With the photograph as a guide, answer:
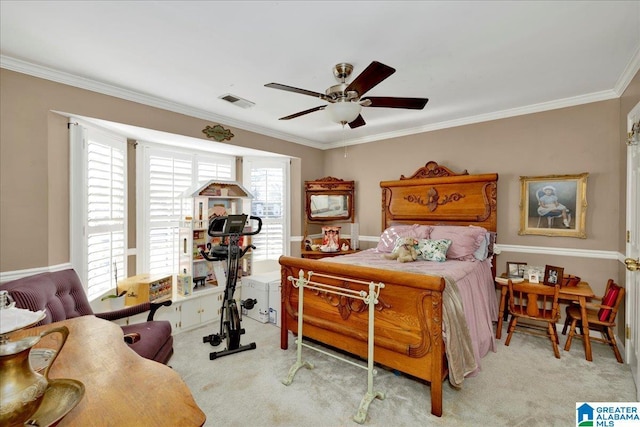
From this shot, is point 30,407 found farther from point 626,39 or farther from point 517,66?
point 626,39

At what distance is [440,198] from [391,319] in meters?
2.43

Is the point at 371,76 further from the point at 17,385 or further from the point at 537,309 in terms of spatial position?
the point at 537,309

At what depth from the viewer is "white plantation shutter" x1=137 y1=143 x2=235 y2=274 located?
13.1ft

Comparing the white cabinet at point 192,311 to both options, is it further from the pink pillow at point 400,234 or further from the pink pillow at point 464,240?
the pink pillow at point 464,240

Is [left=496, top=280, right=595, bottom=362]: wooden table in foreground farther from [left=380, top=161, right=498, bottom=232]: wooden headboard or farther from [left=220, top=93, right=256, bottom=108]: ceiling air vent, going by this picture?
[left=220, top=93, right=256, bottom=108]: ceiling air vent

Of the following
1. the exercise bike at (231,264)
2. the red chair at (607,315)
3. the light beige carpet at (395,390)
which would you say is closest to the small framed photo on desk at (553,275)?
the red chair at (607,315)

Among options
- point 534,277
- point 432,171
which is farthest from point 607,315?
point 432,171

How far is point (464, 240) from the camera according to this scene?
3.51m

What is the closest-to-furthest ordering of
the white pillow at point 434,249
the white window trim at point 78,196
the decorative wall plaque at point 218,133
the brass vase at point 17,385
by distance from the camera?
the brass vase at point 17,385, the white window trim at point 78,196, the white pillow at point 434,249, the decorative wall plaque at point 218,133

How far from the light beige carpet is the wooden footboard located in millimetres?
226

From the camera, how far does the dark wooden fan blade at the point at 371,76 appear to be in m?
1.83

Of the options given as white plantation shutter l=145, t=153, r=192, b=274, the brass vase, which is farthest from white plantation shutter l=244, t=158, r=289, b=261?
the brass vase

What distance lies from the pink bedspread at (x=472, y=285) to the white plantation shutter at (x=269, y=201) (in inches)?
73.4

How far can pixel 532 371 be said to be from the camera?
2668 millimetres
